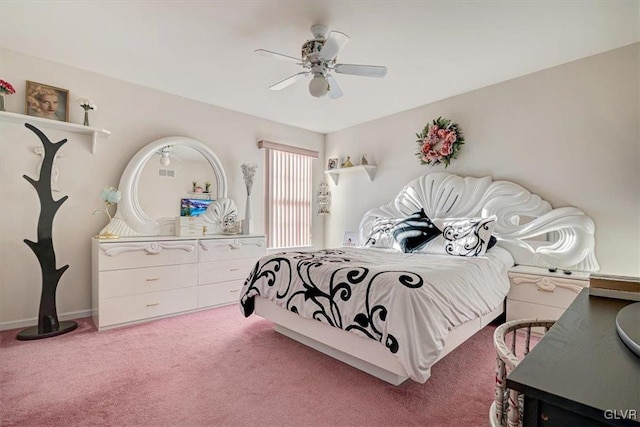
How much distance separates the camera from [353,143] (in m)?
5.06

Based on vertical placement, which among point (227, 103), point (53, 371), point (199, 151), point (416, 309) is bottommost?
point (53, 371)

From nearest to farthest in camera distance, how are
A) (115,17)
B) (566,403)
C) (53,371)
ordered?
(566,403) < (53,371) < (115,17)

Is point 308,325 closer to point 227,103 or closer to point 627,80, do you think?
point 227,103

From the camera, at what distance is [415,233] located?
338 cm

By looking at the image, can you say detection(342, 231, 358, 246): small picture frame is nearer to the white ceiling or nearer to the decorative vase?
the decorative vase

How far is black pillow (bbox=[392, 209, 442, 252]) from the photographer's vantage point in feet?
10.9

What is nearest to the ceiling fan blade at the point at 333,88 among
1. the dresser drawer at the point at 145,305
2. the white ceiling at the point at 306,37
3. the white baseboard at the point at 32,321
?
the white ceiling at the point at 306,37

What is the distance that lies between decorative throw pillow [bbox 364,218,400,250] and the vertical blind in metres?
1.61

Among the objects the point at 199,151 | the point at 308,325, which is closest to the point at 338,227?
the point at 199,151

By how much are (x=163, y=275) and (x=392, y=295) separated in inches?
101

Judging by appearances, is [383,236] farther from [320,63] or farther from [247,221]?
[320,63]

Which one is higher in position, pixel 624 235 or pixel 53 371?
pixel 624 235

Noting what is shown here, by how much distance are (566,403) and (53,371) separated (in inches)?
114

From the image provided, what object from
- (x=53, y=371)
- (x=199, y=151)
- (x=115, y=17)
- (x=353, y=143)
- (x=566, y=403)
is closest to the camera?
(x=566, y=403)
